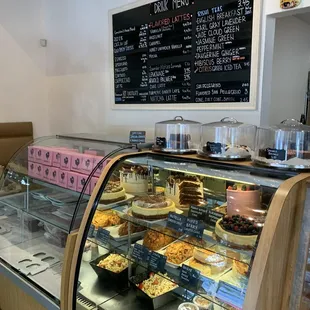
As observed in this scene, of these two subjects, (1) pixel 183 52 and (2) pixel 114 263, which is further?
(1) pixel 183 52

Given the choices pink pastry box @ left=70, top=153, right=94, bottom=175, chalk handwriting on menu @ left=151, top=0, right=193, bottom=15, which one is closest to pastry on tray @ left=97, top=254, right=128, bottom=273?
pink pastry box @ left=70, top=153, right=94, bottom=175

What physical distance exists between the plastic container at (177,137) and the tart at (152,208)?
1.06 feet

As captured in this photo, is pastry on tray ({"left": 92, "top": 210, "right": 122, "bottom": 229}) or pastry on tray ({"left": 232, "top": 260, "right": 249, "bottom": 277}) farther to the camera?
pastry on tray ({"left": 92, "top": 210, "right": 122, "bottom": 229})

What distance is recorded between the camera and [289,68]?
3479 mm

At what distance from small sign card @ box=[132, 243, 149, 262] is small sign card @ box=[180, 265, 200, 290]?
0.27 meters

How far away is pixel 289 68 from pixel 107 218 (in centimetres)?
273

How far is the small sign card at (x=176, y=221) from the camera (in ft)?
5.31

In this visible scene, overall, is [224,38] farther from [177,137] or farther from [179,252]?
[179,252]

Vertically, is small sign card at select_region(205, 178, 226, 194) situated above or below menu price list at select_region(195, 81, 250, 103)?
below

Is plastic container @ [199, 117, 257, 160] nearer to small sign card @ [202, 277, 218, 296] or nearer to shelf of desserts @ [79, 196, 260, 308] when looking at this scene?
shelf of desserts @ [79, 196, 260, 308]

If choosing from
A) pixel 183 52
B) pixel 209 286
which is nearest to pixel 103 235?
pixel 209 286

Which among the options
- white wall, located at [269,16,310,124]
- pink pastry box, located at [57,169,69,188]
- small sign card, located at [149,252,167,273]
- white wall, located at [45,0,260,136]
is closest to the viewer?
small sign card, located at [149,252,167,273]

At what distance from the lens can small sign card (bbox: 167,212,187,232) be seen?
63.7 inches

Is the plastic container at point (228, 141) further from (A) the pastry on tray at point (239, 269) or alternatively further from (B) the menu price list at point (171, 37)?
(B) the menu price list at point (171, 37)
